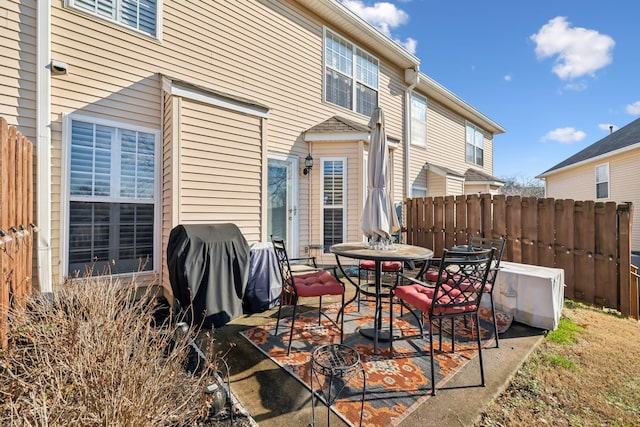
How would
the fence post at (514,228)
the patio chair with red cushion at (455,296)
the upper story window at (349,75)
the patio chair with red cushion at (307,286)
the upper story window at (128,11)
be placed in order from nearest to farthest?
the patio chair with red cushion at (455,296), the patio chair with red cushion at (307,286), the upper story window at (128,11), the fence post at (514,228), the upper story window at (349,75)

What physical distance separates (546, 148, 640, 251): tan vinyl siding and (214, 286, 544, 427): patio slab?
39.3 ft

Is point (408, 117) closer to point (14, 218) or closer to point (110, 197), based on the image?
point (110, 197)

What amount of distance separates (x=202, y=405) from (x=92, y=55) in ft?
15.5

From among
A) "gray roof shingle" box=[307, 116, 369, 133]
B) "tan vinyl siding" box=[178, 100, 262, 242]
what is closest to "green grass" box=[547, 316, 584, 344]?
"tan vinyl siding" box=[178, 100, 262, 242]

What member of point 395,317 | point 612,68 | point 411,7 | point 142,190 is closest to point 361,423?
point 395,317

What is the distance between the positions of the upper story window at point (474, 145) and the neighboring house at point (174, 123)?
22.4ft

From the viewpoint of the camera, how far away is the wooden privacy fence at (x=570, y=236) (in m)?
4.14

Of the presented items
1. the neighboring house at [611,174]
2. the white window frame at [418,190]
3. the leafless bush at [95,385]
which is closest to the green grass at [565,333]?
the leafless bush at [95,385]

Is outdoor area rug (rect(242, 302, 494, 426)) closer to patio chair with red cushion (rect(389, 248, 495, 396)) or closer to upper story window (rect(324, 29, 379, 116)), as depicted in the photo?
patio chair with red cushion (rect(389, 248, 495, 396))

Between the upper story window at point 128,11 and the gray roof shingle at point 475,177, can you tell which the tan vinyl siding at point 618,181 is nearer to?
the gray roof shingle at point 475,177

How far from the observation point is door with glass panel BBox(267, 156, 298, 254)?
18.9ft

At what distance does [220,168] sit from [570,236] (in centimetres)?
599

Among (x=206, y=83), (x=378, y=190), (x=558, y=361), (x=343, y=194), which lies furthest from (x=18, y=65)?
(x=558, y=361)

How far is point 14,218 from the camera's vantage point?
2533mm
